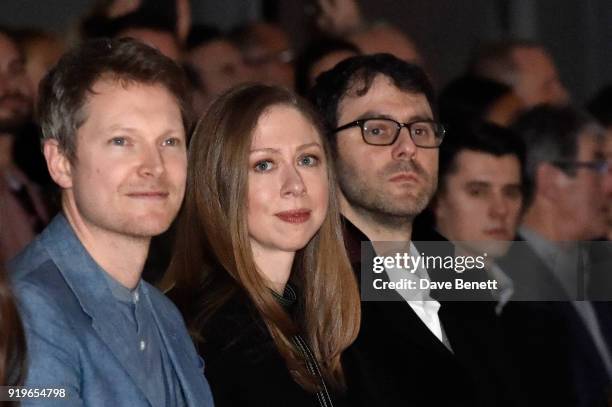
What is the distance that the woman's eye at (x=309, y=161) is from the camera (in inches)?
98.3

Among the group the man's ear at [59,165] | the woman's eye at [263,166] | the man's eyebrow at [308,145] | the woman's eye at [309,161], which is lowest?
the man's ear at [59,165]

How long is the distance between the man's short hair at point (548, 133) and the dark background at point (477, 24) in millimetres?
237

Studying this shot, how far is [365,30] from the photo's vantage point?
3992 mm

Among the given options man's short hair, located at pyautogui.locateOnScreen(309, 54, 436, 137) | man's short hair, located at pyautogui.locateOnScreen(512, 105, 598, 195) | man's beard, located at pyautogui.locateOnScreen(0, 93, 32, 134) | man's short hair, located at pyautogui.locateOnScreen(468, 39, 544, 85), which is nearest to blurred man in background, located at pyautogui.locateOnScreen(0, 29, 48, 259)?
man's beard, located at pyautogui.locateOnScreen(0, 93, 32, 134)

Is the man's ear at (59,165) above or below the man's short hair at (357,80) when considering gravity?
below

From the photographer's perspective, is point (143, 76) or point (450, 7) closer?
point (143, 76)

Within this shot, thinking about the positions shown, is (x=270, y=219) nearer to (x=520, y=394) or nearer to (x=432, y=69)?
(x=520, y=394)

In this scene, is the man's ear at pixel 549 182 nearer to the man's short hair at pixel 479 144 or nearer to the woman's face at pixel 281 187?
the man's short hair at pixel 479 144

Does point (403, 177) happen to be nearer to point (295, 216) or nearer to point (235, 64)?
point (295, 216)

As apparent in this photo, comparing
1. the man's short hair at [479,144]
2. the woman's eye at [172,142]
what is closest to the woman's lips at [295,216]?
the woman's eye at [172,142]

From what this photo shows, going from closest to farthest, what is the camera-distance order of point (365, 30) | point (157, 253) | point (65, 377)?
point (65, 377), point (157, 253), point (365, 30)

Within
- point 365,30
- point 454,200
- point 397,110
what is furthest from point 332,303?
point 365,30

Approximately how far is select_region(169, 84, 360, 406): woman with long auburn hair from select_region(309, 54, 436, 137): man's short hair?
0.45m

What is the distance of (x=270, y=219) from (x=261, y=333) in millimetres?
223
